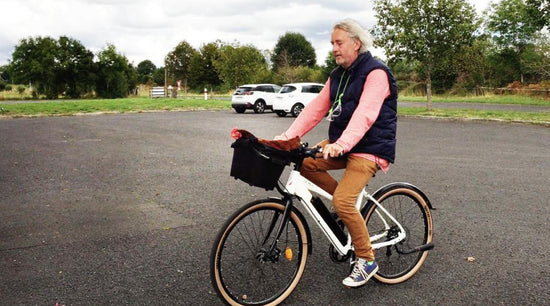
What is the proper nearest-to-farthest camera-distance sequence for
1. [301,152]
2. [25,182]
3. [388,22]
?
[301,152] → [25,182] → [388,22]

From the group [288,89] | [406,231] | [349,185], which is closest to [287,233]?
[349,185]

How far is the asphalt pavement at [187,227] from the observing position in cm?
340

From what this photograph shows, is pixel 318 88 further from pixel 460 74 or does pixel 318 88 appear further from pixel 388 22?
pixel 460 74

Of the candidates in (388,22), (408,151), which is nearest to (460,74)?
(388,22)

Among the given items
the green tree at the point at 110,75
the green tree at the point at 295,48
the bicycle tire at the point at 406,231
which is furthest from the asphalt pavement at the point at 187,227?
the green tree at the point at 295,48

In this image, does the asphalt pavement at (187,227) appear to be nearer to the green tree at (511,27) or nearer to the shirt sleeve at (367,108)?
the shirt sleeve at (367,108)

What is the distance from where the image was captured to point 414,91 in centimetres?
4350

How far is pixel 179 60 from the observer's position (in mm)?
74375

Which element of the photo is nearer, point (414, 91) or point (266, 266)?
Result: point (266, 266)

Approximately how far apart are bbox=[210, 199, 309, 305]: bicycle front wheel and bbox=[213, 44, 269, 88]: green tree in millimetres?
40610

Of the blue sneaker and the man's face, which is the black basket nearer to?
the man's face

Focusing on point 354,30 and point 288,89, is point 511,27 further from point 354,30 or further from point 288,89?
point 354,30

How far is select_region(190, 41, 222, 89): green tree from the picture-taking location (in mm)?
68000

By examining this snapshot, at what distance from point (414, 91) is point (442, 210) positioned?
1577 inches
